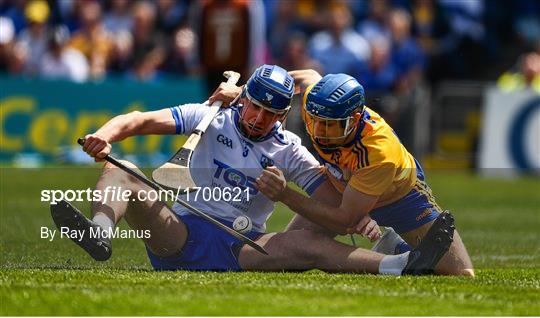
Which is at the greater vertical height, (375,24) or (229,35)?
(229,35)

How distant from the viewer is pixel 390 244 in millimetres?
9688

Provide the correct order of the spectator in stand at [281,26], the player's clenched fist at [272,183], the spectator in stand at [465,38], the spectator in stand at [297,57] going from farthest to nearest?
the spectator in stand at [465,38] < the spectator in stand at [281,26] < the spectator in stand at [297,57] < the player's clenched fist at [272,183]

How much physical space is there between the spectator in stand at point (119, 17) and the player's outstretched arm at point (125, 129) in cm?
1211

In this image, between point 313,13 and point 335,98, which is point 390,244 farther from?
point 313,13

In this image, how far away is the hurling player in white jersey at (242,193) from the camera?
9227 mm

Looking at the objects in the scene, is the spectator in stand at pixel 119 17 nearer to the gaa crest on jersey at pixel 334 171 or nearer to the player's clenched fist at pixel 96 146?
the gaa crest on jersey at pixel 334 171

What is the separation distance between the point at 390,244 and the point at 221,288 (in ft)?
6.28

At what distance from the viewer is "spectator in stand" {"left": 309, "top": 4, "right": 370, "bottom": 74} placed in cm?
2119

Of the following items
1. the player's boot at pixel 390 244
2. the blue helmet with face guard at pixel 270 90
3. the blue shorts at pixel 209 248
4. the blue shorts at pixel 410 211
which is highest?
the blue helmet with face guard at pixel 270 90

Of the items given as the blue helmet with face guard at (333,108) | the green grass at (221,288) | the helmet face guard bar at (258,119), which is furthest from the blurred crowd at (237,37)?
the blue helmet with face guard at (333,108)

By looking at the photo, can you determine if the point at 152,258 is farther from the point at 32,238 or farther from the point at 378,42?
the point at 378,42

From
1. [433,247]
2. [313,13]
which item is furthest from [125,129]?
[313,13]

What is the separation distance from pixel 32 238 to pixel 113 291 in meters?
2.43

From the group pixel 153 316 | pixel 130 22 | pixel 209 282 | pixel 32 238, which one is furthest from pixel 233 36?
pixel 153 316
